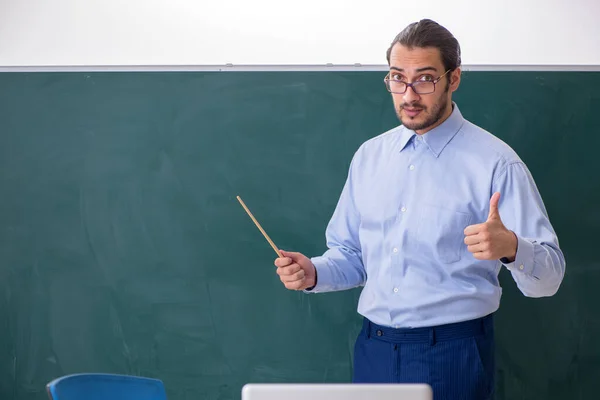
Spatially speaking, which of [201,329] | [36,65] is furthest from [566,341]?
[36,65]

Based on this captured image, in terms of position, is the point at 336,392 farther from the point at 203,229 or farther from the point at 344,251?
the point at 203,229

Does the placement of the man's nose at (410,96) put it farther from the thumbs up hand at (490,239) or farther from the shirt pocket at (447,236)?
the thumbs up hand at (490,239)

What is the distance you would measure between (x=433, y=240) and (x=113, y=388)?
1127mm

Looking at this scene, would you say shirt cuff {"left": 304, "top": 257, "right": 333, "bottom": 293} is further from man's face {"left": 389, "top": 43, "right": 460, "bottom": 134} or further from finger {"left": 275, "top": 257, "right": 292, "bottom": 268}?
man's face {"left": 389, "top": 43, "right": 460, "bottom": 134}

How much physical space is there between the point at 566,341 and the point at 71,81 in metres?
2.41

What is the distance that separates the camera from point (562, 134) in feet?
10.5

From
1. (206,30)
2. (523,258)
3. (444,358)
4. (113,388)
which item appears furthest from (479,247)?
(206,30)

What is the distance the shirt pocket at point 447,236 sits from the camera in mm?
2500

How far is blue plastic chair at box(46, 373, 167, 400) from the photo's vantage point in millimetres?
2174

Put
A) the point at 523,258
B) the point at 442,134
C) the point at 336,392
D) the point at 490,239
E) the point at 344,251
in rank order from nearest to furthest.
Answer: the point at 336,392 → the point at 490,239 → the point at 523,258 → the point at 442,134 → the point at 344,251

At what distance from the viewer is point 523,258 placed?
220 centimetres

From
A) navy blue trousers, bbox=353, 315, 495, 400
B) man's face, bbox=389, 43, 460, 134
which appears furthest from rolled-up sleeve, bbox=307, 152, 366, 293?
man's face, bbox=389, 43, 460, 134

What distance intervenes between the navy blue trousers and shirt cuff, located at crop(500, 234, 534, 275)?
335mm

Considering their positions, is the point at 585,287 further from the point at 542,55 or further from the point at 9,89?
the point at 9,89
